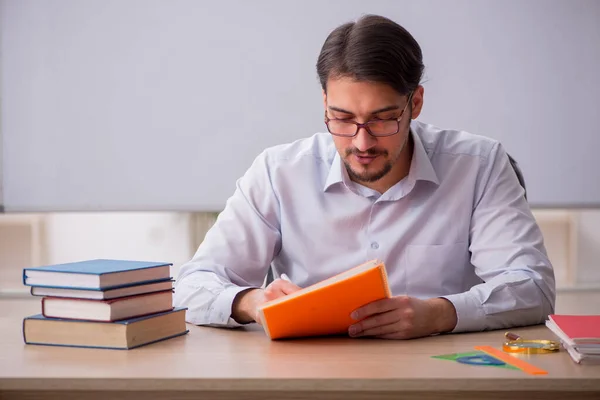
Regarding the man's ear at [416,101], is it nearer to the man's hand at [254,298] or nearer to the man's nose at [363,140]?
the man's nose at [363,140]

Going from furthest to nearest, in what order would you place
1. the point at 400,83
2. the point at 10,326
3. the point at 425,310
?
the point at 400,83
the point at 10,326
the point at 425,310

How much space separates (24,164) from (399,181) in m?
2.26

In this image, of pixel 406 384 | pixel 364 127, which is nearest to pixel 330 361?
pixel 406 384

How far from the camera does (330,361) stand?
1.40 m

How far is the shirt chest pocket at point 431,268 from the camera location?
6.92 ft

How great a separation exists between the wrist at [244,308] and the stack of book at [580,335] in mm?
634

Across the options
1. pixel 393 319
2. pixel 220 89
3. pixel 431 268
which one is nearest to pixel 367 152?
pixel 431 268

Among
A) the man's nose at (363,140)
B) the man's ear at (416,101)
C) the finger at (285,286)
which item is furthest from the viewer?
the man's ear at (416,101)

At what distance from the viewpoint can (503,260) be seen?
2004mm

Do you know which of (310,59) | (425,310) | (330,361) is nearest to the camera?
(330,361)

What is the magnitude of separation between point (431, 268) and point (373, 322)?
539mm

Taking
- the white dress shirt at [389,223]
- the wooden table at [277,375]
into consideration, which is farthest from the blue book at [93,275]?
the white dress shirt at [389,223]

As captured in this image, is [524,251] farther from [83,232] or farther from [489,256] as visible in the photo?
[83,232]

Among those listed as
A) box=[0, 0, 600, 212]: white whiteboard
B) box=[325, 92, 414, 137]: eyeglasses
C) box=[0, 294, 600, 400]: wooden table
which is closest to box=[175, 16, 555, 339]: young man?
box=[325, 92, 414, 137]: eyeglasses
